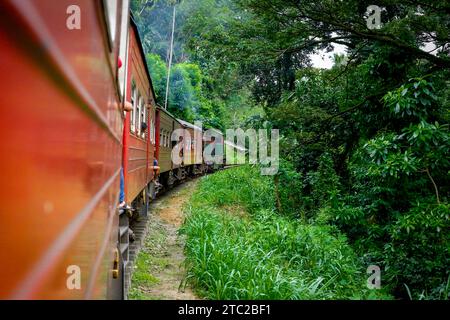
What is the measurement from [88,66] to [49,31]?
0.45 meters

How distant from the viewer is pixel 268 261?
5.81 meters

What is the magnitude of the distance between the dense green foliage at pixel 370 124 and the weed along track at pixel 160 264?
9.25ft

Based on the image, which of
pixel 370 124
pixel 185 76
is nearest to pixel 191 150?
pixel 185 76

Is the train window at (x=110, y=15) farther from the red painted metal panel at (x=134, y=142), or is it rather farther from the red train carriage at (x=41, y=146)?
the red painted metal panel at (x=134, y=142)

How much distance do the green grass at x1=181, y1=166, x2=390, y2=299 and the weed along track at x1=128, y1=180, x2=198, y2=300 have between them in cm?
22

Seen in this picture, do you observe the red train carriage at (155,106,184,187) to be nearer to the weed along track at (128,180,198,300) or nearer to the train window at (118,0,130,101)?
the weed along track at (128,180,198,300)

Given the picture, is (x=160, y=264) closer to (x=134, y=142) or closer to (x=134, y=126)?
(x=134, y=142)

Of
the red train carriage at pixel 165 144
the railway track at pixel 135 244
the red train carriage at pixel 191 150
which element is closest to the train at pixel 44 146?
the railway track at pixel 135 244

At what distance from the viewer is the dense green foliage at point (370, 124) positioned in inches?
219

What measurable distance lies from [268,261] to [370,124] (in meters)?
4.07

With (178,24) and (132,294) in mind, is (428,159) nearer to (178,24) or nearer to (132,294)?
(132,294)

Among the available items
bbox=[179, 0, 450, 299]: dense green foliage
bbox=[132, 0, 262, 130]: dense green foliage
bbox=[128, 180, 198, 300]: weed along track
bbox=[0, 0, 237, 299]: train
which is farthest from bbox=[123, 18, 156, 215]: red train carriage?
bbox=[132, 0, 262, 130]: dense green foliage

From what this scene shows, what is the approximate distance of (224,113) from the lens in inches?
1372
